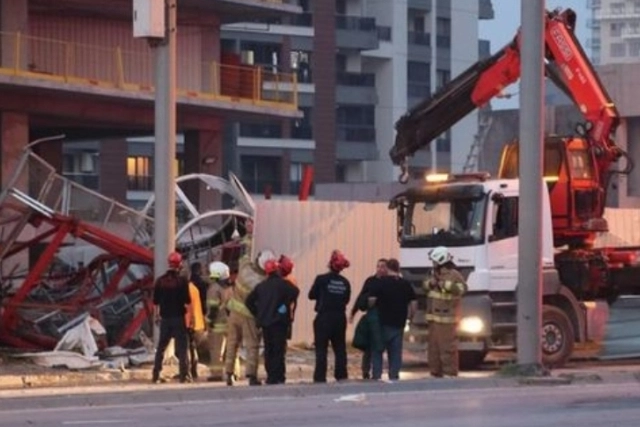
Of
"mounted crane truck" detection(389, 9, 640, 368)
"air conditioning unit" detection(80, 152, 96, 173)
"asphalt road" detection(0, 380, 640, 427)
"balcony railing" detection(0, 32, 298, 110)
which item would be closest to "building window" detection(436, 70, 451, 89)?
"air conditioning unit" detection(80, 152, 96, 173)

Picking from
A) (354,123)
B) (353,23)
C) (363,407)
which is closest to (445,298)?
(363,407)

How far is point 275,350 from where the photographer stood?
81.8 ft

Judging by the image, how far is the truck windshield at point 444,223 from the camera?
2919cm

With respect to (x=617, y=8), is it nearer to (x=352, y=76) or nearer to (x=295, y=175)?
(x=352, y=76)

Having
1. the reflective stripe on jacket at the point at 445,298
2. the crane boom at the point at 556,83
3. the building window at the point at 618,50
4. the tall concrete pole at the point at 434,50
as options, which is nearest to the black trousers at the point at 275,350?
the reflective stripe on jacket at the point at 445,298

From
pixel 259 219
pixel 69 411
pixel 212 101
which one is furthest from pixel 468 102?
pixel 212 101

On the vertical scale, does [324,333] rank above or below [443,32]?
below

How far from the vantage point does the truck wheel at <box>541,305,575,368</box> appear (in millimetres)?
29172

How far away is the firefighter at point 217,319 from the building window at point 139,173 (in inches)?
2055

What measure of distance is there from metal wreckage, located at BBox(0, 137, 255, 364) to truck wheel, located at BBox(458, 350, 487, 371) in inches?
210

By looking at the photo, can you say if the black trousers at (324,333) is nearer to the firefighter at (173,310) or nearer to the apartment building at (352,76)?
the firefighter at (173,310)

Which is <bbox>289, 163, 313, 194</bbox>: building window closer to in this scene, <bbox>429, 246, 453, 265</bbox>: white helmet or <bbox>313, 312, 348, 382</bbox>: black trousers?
<bbox>429, 246, 453, 265</bbox>: white helmet

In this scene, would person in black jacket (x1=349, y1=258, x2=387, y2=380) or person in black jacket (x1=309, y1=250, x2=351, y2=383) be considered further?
person in black jacket (x1=349, y1=258, x2=387, y2=380)

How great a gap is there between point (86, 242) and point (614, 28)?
6217 inches
